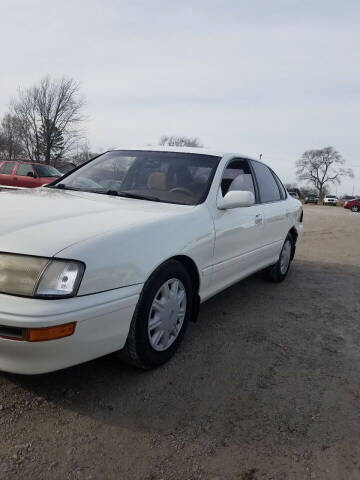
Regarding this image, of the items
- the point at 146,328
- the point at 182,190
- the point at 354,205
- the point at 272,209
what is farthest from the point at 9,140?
the point at 146,328

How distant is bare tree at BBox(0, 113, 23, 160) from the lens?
40.6 m

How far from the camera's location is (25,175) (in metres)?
13.4

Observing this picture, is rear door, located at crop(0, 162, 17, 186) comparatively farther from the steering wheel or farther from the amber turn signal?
the amber turn signal

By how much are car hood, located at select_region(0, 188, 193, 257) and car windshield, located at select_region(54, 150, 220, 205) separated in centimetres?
18

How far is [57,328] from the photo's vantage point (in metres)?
1.77

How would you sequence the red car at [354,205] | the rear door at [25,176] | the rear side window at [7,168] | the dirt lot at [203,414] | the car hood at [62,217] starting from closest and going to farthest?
the dirt lot at [203,414] → the car hood at [62,217] → the rear door at [25,176] → the rear side window at [7,168] → the red car at [354,205]

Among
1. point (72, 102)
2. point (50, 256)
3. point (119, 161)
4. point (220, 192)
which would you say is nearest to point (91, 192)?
point (119, 161)

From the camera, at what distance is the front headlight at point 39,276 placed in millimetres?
1800

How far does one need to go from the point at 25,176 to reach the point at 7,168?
1.09 meters

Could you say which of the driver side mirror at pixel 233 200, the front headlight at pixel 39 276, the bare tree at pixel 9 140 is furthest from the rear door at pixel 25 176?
the bare tree at pixel 9 140

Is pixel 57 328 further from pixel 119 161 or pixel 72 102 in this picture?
pixel 72 102

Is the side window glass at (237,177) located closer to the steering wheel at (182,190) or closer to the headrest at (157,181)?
the steering wheel at (182,190)

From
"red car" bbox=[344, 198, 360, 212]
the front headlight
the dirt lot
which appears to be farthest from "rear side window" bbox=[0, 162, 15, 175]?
"red car" bbox=[344, 198, 360, 212]

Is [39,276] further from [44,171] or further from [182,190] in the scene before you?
[44,171]
